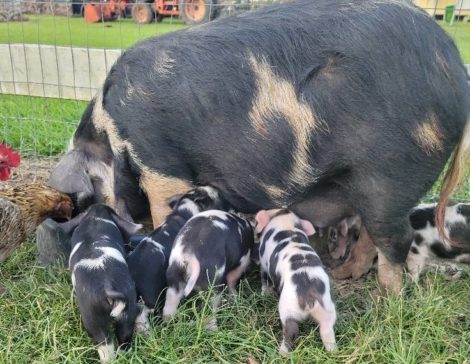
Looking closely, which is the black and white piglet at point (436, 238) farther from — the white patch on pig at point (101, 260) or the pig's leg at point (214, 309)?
the white patch on pig at point (101, 260)

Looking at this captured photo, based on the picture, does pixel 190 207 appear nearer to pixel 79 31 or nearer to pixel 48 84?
pixel 48 84

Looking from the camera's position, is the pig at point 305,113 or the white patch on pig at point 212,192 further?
the white patch on pig at point 212,192

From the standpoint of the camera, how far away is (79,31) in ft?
32.4

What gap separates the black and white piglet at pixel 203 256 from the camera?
2521 millimetres

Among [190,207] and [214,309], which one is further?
[190,207]

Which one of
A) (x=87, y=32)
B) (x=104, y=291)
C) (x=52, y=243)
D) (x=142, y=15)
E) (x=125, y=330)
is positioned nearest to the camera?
(x=104, y=291)

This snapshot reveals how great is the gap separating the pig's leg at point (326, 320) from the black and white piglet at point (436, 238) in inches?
33.2

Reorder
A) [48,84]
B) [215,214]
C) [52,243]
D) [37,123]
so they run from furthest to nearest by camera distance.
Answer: [37,123], [48,84], [52,243], [215,214]

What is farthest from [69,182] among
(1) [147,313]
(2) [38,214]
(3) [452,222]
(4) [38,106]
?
(4) [38,106]

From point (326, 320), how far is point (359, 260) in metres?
0.89

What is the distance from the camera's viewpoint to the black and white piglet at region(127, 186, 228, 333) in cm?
252

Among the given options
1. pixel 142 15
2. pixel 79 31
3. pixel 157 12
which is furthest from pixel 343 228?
pixel 79 31

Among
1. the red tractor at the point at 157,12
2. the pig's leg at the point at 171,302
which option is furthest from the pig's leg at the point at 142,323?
the red tractor at the point at 157,12

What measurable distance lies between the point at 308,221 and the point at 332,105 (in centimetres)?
70
